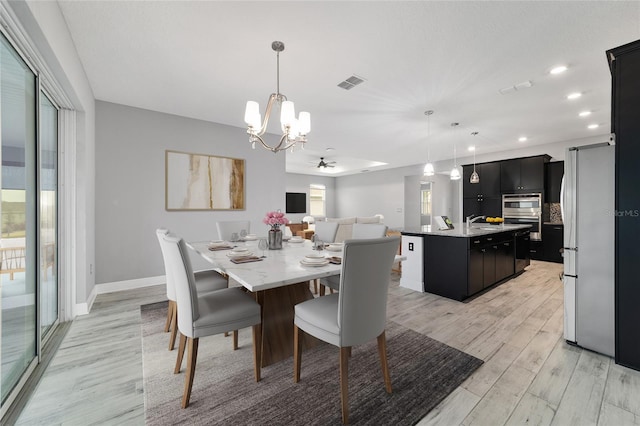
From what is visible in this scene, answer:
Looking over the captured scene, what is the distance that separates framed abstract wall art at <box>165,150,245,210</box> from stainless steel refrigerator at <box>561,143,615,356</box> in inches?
166

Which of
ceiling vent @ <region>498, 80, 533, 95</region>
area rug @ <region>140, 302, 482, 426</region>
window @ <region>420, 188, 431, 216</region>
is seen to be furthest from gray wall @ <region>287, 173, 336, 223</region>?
area rug @ <region>140, 302, 482, 426</region>

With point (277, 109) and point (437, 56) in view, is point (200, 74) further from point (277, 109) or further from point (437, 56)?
point (437, 56)

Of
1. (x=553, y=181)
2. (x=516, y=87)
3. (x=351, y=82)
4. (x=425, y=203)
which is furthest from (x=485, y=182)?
(x=351, y=82)

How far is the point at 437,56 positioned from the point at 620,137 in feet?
4.97

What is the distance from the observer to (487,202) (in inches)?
246

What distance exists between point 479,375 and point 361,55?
2775mm

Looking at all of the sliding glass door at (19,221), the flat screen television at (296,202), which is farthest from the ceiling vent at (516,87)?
the flat screen television at (296,202)

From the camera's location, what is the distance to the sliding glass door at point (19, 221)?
58.7 inches

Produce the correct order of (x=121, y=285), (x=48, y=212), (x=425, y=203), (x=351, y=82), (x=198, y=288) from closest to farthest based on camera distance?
(x=198, y=288) < (x=48, y=212) < (x=351, y=82) < (x=121, y=285) < (x=425, y=203)

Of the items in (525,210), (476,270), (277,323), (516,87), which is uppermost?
(516,87)

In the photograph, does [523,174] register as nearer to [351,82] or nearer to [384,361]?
[351,82]

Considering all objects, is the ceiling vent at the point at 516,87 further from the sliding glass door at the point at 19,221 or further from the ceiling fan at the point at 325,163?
the ceiling fan at the point at 325,163

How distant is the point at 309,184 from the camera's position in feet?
34.6

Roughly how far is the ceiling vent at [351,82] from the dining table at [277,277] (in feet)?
6.31
